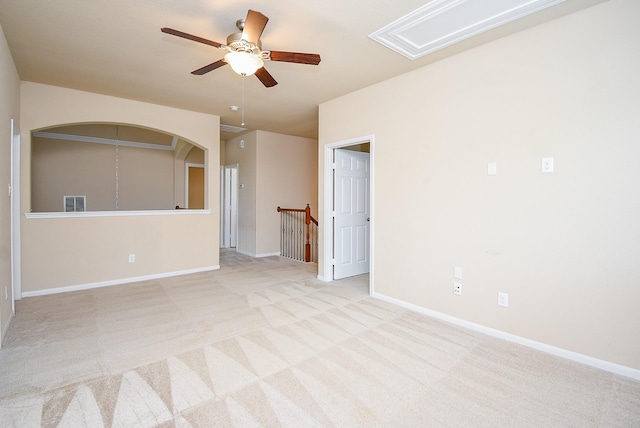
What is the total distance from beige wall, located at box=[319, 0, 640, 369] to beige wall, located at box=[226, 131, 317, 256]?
3512 millimetres

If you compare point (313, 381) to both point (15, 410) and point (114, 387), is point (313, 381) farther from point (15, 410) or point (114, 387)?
point (15, 410)

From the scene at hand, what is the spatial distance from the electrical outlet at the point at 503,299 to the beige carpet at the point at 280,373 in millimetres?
328

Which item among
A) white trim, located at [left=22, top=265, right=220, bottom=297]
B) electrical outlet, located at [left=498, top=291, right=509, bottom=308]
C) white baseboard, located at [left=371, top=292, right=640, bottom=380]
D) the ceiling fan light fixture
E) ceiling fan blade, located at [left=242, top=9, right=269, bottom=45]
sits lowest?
white baseboard, located at [left=371, top=292, right=640, bottom=380]

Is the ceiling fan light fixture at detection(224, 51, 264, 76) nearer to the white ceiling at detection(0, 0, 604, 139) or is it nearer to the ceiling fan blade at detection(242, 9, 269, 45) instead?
the ceiling fan blade at detection(242, 9, 269, 45)

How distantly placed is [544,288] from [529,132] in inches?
51.7

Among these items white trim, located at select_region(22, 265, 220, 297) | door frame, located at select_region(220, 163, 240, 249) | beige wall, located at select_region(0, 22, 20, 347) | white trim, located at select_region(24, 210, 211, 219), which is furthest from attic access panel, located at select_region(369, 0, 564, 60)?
door frame, located at select_region(220, 163, 240, 249)

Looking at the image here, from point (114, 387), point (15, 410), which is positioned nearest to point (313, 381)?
point (114, 387)

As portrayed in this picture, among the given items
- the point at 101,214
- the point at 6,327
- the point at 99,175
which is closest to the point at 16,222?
the point at 101,214

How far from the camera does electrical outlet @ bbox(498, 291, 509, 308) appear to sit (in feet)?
8.94

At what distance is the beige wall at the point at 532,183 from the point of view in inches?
85.9

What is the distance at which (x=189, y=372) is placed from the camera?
216cm

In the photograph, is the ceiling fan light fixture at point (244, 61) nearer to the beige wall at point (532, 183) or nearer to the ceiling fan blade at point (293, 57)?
the ceiling fan blade at point (293, 57)

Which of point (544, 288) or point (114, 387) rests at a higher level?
point (544, 288)

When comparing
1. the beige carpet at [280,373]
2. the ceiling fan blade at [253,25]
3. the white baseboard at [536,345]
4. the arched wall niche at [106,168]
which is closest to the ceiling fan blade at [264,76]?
the ceiling fan blade at [253,25]
